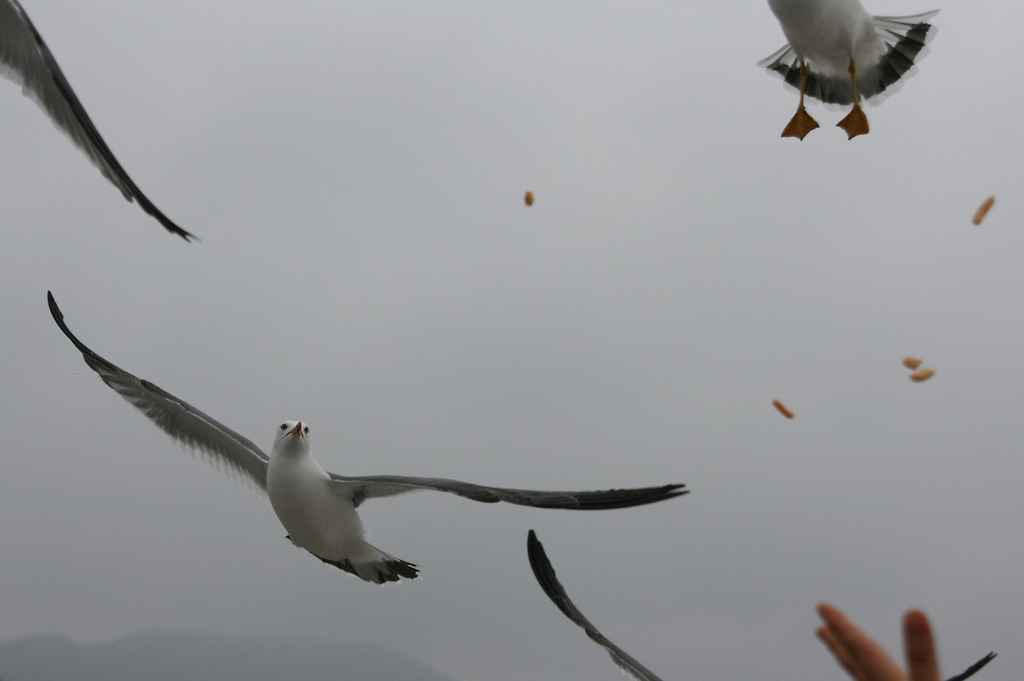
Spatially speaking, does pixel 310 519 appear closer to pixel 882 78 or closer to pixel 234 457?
pixel 234 457

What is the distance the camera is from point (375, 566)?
4.21 m

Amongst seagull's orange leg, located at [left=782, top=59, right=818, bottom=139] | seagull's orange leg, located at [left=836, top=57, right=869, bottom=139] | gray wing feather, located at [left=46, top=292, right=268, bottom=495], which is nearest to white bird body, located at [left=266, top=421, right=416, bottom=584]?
gray wing feather, located at [left=46, top=292, right=268, bottom=495]

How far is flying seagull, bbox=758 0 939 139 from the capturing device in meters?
3.91

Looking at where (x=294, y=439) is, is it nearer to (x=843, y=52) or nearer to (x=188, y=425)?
(x=188, y=425)

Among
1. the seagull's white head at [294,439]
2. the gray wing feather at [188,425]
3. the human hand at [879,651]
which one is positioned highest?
the gray wing feather at [188,425]

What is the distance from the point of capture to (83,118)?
311 centimetres

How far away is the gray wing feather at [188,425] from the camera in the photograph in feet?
13.7

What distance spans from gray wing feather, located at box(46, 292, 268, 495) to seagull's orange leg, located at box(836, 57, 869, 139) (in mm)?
3019

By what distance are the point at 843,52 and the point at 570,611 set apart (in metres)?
2.77

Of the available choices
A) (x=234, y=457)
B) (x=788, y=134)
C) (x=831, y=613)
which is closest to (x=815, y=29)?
(x=788, y=134)

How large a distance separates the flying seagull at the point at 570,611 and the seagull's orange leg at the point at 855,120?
2326 mm

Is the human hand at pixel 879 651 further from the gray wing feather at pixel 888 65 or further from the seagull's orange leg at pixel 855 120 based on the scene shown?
the gray wing feather at pixel 888 65

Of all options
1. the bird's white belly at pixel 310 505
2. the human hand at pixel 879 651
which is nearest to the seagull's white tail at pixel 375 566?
the bird's white belly at pixel 310 505

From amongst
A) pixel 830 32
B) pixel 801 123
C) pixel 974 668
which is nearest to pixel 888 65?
pixel 801 123
